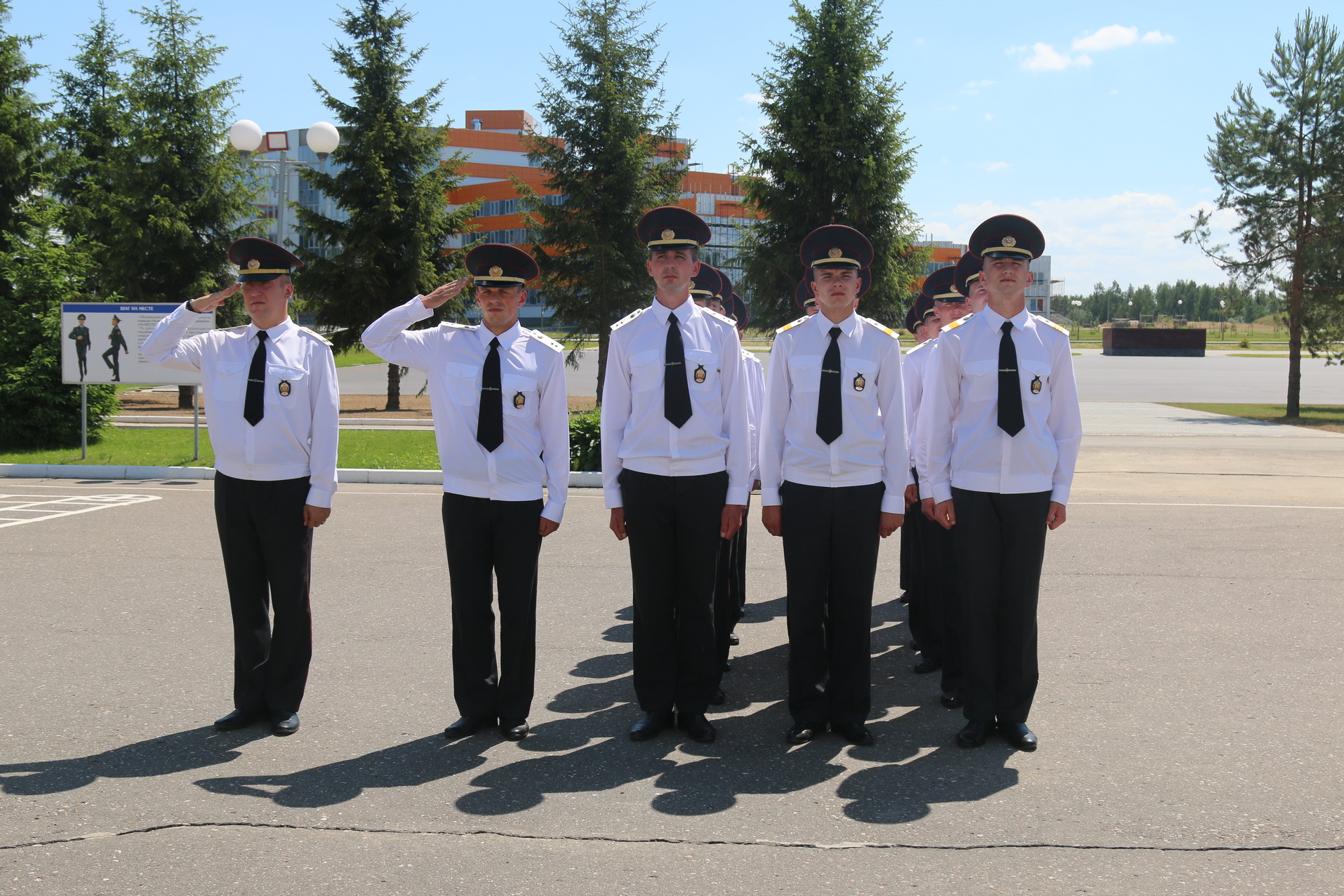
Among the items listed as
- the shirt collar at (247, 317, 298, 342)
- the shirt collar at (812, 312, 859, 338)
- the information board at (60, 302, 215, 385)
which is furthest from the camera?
the information board at (60, 302, 215, 385)

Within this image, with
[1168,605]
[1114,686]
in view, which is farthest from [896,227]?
[1114,686]

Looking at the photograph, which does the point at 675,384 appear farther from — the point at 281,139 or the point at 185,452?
the point at 281,139

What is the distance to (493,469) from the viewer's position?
4801mm

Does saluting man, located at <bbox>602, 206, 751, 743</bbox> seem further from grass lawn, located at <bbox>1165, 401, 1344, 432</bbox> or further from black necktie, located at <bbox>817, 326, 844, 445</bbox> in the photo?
grass lawn, located at <bbox>1165, 401, 1344, 432</bbox>

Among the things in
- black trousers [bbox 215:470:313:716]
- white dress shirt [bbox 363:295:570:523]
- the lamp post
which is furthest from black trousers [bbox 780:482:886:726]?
the lamp post

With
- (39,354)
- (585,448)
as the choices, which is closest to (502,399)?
(585,448)

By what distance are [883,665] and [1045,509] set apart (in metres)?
1.70

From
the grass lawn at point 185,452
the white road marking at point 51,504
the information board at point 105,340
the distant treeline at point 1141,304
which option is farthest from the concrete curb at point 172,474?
the distant treeline at point 1141,304

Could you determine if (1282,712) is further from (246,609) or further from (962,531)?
(246,609)

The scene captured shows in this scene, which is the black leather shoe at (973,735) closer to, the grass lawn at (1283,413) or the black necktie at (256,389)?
the black necktie at (256,389)

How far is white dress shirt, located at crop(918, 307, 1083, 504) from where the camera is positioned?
4.84 meters

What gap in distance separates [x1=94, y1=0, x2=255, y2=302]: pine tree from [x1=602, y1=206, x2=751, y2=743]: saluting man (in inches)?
846

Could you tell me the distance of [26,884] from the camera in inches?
133

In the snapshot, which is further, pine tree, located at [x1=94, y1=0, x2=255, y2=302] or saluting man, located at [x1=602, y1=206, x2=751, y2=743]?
pine tree, located at [x1=94, y1=0, x2=255, y2=302]
